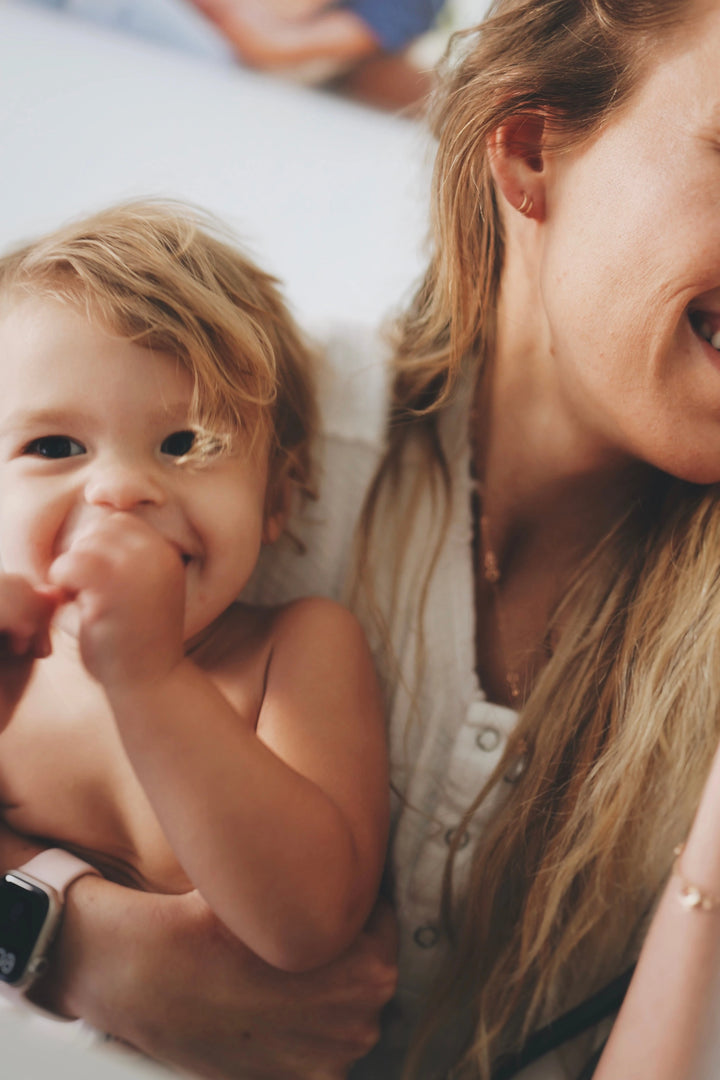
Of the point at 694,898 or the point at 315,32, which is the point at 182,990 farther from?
the point at 315,32

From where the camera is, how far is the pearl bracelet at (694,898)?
2.24ft

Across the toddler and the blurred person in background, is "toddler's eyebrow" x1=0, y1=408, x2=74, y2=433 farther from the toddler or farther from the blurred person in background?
the blurred person in background

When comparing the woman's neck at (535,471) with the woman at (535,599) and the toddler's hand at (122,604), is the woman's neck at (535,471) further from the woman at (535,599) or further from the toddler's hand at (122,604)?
the toddler's hand at (122,604)

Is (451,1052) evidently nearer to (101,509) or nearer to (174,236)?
(101,509)

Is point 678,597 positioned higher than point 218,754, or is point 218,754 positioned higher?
point 678,597

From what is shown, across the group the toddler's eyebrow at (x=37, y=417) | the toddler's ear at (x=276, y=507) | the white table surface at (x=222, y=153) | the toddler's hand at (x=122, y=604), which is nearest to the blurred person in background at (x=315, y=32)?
the white table surface at (x=222, y=153)

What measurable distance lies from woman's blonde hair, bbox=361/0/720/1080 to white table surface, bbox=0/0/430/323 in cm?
24

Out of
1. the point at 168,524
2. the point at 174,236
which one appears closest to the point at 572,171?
the point at 174,236

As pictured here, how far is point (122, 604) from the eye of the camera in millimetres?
595

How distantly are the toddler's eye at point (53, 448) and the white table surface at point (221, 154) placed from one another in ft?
1.52

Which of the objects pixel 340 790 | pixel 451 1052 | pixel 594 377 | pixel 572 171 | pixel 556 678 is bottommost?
pixel 451 1052

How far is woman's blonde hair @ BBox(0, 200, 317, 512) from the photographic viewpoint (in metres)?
0.74

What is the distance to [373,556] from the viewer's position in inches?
37.0

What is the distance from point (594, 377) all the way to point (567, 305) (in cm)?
7
